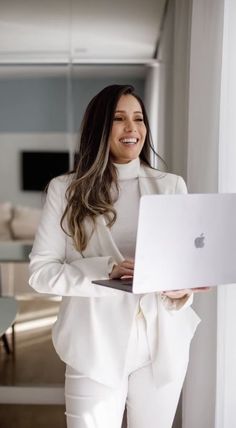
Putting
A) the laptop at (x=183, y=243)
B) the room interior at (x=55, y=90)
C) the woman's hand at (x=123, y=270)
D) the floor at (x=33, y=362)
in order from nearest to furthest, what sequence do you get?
the laptop at (x=183, y=243)
the woman's hand at (x=123, y=270)
the room interior at (x=55, y=90)
the floor at (x=33, y=362)

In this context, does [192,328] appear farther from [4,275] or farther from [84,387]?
[4,275]

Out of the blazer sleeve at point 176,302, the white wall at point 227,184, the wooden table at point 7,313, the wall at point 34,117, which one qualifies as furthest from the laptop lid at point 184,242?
the wall at point 34,117

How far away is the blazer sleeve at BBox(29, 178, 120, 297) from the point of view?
1338 millimetres

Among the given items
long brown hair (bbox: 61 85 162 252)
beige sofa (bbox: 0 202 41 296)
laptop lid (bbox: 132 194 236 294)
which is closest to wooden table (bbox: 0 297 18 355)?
beige sofa (bbox: 0 202 41 296)

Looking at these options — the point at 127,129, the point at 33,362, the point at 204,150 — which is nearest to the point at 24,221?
the point at 33,362

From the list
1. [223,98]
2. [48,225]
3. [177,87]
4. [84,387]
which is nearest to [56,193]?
[48,225]

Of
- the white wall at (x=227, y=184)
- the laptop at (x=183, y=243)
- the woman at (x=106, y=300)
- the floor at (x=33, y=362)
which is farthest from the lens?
the floor at (x=33, y=362)

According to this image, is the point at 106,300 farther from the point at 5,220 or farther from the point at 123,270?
the point at 5,220

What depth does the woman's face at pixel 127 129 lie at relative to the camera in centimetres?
141

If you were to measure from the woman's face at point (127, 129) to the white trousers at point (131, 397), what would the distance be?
46cm

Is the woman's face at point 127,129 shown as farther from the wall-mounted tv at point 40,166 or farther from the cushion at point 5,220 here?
the cushion at point 5,220

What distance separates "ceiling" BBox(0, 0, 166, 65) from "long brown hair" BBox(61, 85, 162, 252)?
3.44ft

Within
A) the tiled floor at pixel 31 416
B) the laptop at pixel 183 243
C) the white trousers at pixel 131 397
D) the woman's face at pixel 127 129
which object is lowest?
the tiled floor at pixel 31 416

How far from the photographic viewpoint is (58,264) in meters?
1.40
